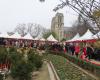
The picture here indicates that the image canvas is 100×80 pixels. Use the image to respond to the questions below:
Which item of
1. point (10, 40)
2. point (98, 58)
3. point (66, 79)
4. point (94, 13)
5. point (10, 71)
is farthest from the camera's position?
point (10, 40)

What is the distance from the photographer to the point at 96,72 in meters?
19.3

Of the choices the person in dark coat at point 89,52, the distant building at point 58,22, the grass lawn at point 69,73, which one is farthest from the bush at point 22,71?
the person in dark coat at point 89,52

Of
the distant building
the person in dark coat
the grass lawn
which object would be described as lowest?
the grass lawn

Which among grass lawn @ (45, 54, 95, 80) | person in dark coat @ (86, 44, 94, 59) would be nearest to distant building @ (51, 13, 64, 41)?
grass lawn @ (45, 54, 95, 80)

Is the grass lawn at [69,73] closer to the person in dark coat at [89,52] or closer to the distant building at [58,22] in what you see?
the distant building at [58,22]

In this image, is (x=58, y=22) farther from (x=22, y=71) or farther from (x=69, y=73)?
(x=22, y=71)

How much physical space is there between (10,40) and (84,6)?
198 ft

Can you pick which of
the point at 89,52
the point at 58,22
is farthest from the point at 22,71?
the point at 89,52

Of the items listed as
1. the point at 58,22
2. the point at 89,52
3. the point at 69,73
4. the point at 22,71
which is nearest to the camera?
the point at 58,22

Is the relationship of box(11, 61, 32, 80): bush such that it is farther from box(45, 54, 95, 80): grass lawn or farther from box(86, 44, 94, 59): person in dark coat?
box(86, 44, 94, 59): person in dark coat

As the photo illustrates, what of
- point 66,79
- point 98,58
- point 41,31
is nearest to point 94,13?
point 66,79

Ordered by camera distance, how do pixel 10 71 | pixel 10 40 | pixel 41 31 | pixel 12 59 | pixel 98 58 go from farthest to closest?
1. pixel 41 31
2. pixel 10 40
3. pixel 98 58
4. pixel 12 59
5. pixel 10 71

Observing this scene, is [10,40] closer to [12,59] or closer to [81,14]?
[12,59]

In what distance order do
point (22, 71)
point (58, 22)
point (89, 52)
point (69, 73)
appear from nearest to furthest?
point (58, 22) < point (69, 73) < point (22, 71) < point (89, 52)
